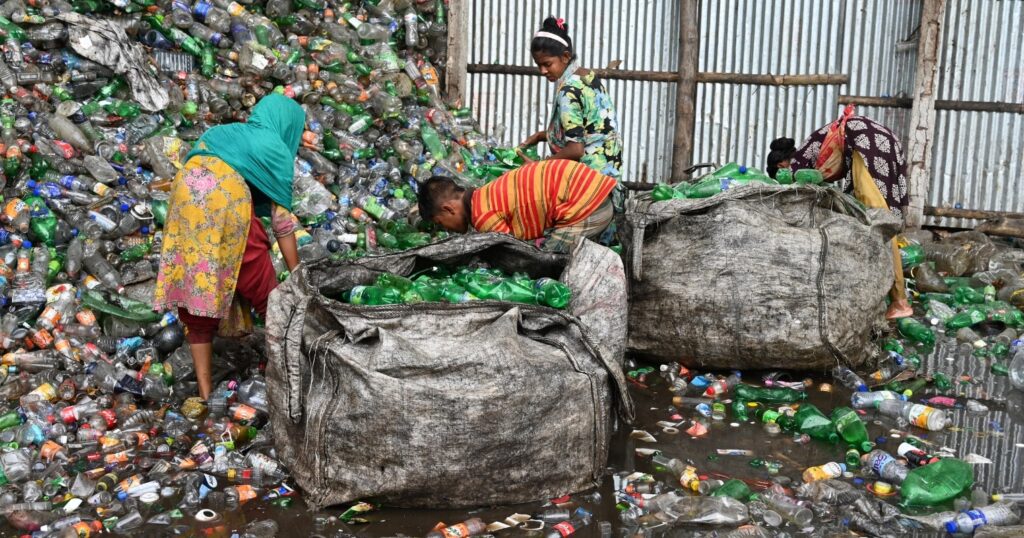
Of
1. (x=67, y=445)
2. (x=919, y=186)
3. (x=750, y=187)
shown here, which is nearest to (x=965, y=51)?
(x=919, y=186)

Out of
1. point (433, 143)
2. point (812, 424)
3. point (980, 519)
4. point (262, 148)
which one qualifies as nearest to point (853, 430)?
point (812, 424)

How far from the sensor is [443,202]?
403 centimetres

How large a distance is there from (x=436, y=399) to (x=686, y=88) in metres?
5.53

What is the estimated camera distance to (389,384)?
9.96 feet

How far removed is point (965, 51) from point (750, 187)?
13.5ft

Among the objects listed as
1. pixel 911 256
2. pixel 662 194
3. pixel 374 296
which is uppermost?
pixel 662 194

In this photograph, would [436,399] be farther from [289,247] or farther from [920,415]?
[920,415]

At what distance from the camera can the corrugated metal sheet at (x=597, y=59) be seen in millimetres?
8062

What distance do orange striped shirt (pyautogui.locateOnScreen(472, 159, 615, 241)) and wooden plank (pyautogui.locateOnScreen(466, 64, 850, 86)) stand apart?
3.59 m

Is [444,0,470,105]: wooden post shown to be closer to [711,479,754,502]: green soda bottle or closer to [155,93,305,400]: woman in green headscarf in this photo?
[155,93,305,400]: woman in green headscarf

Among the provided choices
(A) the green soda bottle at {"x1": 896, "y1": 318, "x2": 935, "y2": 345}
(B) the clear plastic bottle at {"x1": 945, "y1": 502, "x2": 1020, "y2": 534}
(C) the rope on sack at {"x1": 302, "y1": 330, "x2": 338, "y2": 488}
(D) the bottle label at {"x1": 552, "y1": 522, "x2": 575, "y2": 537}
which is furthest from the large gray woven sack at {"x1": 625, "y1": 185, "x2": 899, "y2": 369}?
(C) the rope on sack at {"x1": 302, "y1": 330, "x2": 338, "y2": 488}

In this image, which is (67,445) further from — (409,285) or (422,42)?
(422,42)

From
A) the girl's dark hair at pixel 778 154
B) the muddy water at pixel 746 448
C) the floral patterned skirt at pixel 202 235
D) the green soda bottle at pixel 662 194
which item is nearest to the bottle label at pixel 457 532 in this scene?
the muddy water at pixel 746 448

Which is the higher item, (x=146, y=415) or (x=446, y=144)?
(x=446, y=144)
